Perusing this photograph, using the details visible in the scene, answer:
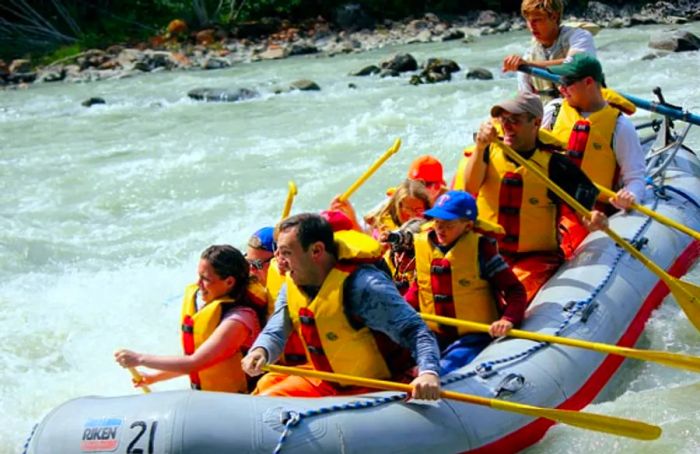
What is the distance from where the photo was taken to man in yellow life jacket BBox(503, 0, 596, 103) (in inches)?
198

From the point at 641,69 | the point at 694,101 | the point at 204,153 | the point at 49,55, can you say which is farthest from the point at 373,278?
the point at 49,55

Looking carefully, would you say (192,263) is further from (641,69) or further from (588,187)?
(641,69)

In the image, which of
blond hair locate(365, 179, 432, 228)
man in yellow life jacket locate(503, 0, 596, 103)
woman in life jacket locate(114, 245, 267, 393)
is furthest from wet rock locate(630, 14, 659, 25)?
woman in life jacket locate(114, 245, 267, 393)

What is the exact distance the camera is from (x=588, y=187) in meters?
4.33

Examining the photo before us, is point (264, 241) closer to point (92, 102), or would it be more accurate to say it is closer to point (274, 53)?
point (92, 102)

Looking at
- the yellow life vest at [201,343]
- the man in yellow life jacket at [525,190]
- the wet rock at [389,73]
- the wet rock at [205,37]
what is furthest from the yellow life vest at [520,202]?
the wet rock at [205,37]

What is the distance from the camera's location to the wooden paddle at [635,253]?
4.19 m

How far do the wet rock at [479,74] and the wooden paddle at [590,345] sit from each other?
368 inches

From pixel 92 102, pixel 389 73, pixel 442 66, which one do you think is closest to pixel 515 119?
pixel 442 66

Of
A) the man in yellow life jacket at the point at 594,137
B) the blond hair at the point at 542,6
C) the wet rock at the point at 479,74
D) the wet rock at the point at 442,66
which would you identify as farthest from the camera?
the wet rock at the point at 442,66

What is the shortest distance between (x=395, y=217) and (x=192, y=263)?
2.76m

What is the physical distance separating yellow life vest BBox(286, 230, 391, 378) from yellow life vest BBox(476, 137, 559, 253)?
3.57 feet

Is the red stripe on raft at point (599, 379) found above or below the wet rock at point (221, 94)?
above

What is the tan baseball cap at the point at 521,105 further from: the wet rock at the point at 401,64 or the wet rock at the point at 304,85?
the wet rock at the point at 401,64
